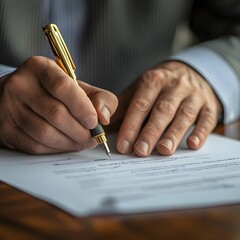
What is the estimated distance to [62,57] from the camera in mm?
607

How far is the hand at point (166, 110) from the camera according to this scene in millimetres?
631

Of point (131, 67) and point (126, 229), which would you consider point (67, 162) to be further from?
point (131, 67)

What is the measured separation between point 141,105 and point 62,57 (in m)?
0.15

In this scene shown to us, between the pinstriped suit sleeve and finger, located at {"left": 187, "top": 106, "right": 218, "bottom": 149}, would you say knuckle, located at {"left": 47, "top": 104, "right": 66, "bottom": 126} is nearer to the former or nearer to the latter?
finger, located at {"left": 187, "top": 106, "right": 218, "bottom": 149}

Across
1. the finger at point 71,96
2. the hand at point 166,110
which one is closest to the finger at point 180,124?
the hand at point 166,110

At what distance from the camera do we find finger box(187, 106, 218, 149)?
2.12ft

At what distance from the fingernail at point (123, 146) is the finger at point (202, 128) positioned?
0.09 m

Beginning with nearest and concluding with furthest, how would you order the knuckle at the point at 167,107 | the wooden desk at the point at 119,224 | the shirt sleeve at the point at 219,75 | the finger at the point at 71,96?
the wooden desk at the point at 119,224, the finger at the point at 71,96, the knuckle at the point at 167,107, the shirt sleeve at the point at 219,75

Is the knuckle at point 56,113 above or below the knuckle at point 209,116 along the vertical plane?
above

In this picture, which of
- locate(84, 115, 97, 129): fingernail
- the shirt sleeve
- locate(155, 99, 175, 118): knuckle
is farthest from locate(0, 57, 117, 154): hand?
the shirt sleeve

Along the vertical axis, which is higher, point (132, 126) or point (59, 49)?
point (59, 49)

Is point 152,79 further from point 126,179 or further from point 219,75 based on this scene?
point 126,179

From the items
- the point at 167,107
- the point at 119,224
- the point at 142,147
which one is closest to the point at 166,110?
the point at 167,107

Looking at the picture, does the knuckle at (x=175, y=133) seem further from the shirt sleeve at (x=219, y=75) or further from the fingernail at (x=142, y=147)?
the shirt sleeve at (x=219, y=75)
